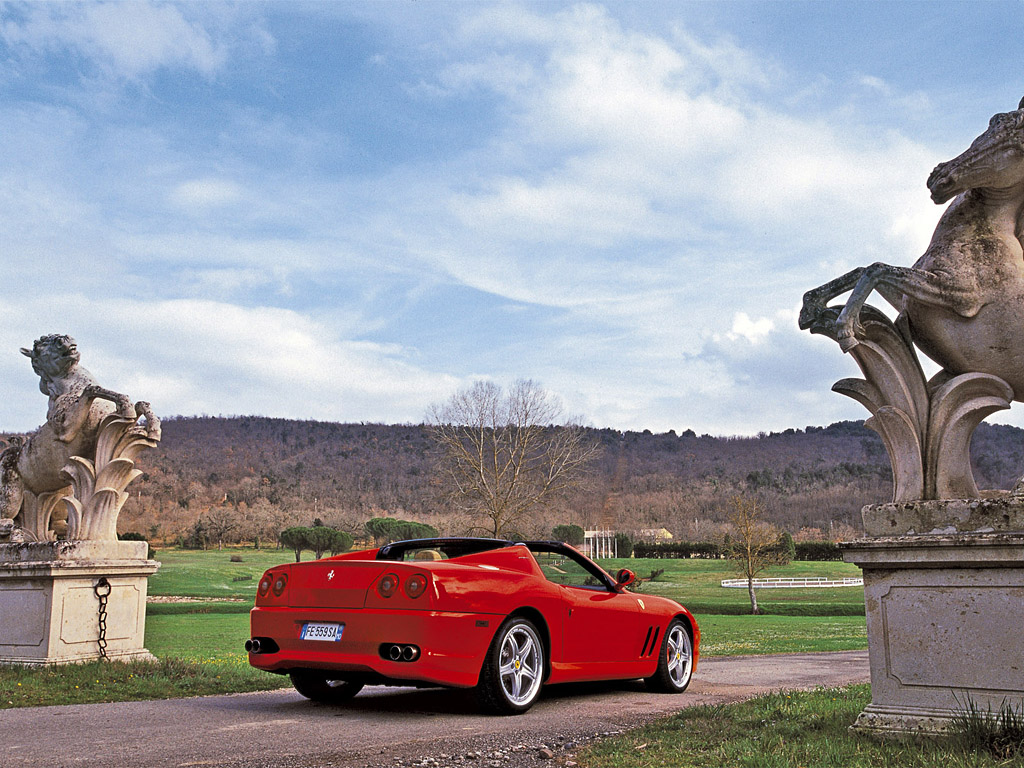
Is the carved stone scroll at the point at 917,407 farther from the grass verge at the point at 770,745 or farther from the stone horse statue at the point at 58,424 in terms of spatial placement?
the stone horse statue at the point at 58,424

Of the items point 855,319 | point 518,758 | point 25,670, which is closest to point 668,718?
point 518,758

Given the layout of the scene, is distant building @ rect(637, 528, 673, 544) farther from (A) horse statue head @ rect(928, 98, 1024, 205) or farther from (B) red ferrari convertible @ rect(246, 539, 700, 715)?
(A) horse statue head @ rect(928, 98, 1024, 205)

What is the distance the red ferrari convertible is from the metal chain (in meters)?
3.38

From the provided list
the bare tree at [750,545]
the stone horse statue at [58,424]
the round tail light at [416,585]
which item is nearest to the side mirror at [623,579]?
the round tail light at [416,585]

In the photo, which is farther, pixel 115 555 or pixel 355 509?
pixel 355 509

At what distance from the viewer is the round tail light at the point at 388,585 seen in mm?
5930

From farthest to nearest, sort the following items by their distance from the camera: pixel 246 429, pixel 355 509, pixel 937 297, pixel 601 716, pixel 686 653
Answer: pixel 246 429
pixel 355 509
pixel 686 653
pixel 601 716
pixel 937 297

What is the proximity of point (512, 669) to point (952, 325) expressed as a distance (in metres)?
3.66

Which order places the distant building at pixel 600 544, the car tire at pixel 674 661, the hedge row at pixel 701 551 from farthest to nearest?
the distant building at pixel 600 544 < the hedge row at pixel 701 551 < the car tire at pixel 674 661

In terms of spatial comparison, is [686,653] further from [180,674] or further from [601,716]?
[180,674]

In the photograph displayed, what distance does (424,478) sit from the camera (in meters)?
107

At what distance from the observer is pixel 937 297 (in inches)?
204

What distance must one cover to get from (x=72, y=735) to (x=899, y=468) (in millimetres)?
5207

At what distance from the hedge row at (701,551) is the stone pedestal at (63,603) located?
6183 centimetres
